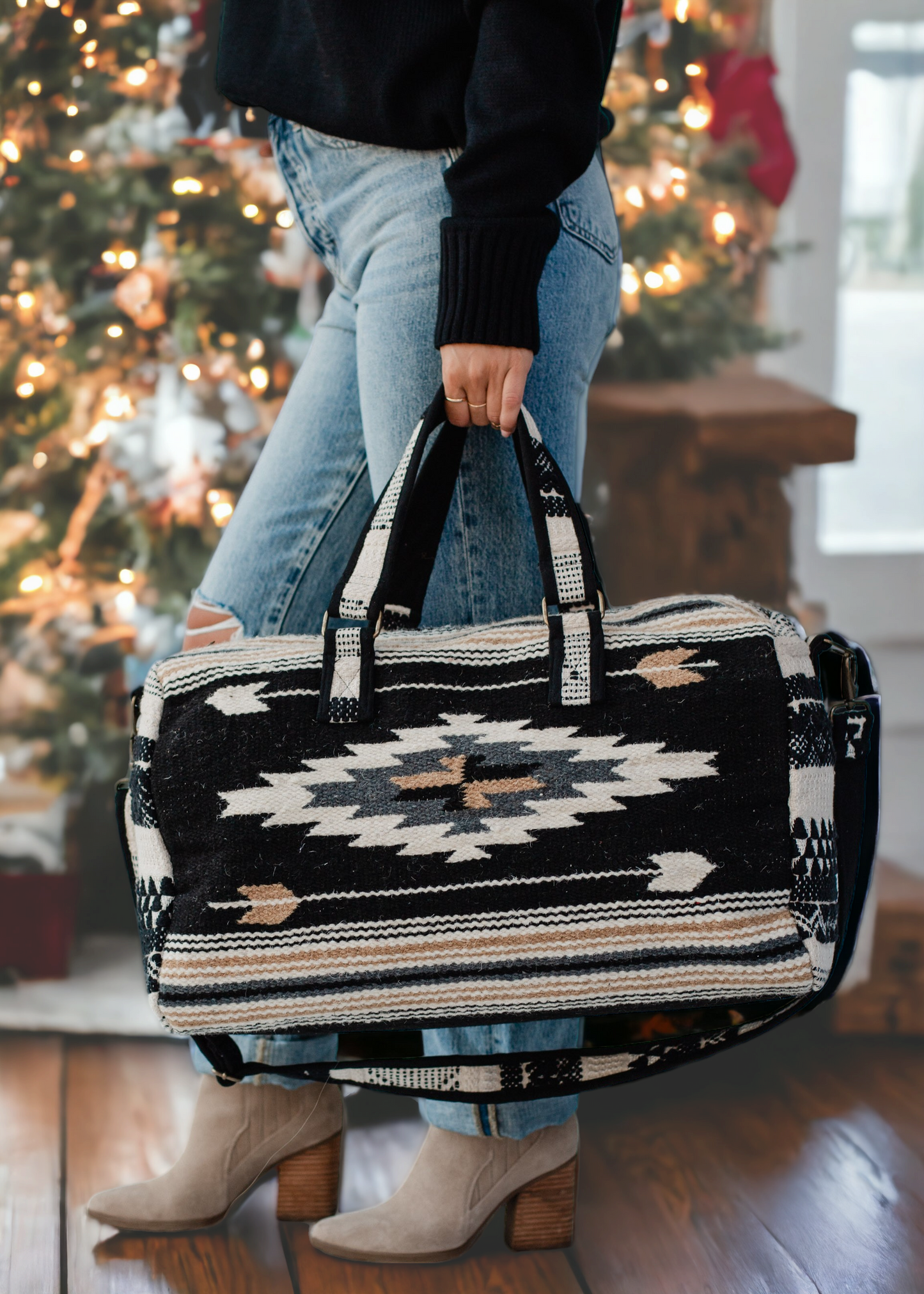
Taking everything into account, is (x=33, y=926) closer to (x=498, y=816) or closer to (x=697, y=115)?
(x=498, y=816)

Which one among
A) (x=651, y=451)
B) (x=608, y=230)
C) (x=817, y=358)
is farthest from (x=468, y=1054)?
(x=817, y=358)

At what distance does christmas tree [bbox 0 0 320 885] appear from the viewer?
54.9 inches

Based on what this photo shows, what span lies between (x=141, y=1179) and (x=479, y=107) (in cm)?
94

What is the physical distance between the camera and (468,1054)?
2.60 ft

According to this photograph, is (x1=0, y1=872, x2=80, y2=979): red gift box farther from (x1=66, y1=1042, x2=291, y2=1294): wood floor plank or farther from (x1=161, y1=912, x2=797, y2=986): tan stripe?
(x1=161, y1=912, x2=797, y2=986): tan stripe

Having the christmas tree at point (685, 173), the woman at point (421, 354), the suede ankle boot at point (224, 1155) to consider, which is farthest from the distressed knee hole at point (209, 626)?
the christmas tree at point (685, 173)

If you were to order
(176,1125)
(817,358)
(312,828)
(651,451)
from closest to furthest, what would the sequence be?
(312,828)
(176,1125)
(651,451)
(817,358)

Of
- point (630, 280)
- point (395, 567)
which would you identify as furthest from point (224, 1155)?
point (630, 280)

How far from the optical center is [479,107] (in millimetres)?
693

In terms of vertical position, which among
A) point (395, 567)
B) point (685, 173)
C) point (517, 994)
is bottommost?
point (517, 994)

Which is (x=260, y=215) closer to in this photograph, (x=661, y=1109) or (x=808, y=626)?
(x=808, y=626)

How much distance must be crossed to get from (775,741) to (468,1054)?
31 centimetres

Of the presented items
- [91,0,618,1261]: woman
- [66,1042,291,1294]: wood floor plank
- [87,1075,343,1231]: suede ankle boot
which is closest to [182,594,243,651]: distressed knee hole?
[91,0,618,1261]: woman

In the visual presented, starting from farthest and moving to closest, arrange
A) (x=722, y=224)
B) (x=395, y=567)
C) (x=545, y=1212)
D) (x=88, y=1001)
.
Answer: (x=722, y=224) → (x=88, y=1001) → (x=545, y=1212) → (x=395, y=567)
